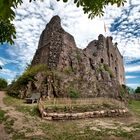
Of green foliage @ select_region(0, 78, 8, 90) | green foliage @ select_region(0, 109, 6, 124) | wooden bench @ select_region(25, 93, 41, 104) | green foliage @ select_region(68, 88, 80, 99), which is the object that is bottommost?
green foliage @ select_region(0, 109, 6, 124)

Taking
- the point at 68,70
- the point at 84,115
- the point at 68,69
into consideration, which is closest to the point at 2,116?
the point at 84,115

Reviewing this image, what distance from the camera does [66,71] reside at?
98.5 feet

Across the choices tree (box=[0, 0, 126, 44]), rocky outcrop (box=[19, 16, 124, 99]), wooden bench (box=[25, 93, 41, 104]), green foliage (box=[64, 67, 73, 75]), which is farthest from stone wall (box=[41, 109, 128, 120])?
tree (box=[0, 0, 126, 44])

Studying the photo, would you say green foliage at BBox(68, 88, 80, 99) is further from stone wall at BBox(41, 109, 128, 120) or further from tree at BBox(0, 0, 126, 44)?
tree at BBox(0, 0, 126, 44)

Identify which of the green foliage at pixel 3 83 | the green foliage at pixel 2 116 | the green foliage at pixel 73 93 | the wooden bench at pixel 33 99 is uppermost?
the green foliage at pixel 3 83

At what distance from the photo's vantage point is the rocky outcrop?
89.2 feet

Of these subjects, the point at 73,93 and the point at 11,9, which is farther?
the point at 73,93

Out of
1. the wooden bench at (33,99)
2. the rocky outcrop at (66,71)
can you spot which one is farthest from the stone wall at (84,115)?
the rocky outcrop at (66,71)

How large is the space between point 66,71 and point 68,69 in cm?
54

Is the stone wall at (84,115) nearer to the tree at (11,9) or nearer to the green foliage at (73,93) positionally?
the green foliage at (73,93)

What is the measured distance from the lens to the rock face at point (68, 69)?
27.5m

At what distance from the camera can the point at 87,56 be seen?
35000mm

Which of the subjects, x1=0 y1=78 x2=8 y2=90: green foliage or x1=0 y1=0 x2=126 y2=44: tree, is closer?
x1=0 y1=0 x2=126 y2=44: tree

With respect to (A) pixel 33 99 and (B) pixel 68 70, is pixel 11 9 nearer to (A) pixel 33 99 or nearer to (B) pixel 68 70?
(A) pixel 33 99
